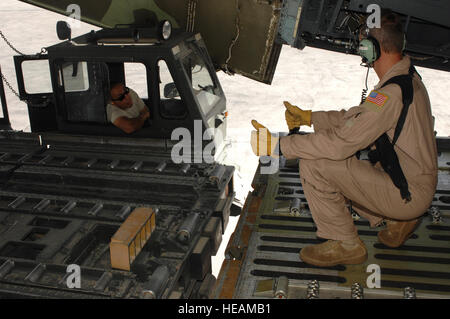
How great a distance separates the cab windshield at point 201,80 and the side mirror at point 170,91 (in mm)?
186

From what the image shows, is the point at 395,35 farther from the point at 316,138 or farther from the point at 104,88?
the point at 104,88

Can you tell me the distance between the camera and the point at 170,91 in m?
4.70

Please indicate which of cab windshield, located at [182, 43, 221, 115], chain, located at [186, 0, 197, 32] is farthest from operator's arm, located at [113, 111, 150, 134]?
chain, located at [186, 0, 197, 32]

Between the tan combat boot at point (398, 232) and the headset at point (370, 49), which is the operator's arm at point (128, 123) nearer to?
the headset at point (370, 49)

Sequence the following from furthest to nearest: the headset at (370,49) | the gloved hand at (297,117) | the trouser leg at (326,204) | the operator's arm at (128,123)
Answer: the operator's arm at (128,123) < the gloved hand at (297,117) < the trouser leg at (326,204) < the headset at (370,49)

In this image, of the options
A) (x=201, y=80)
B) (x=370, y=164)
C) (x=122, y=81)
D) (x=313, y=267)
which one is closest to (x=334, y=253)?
(x=313, y=267)

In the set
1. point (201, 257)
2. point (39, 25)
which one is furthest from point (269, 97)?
point (39, 25)

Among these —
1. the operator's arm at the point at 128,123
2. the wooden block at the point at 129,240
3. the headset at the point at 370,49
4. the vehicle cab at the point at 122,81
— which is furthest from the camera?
the operator's arm at the point at 128,123

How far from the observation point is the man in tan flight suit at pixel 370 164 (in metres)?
3.10

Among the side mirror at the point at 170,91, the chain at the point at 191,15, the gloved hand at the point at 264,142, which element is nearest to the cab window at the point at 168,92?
the side mirror at the point at 170,91

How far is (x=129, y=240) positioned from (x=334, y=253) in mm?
1362

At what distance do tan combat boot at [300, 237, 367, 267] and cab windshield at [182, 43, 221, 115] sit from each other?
6.48 feet

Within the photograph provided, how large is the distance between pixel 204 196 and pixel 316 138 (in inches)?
44.6

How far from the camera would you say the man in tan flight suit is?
10.2ft
